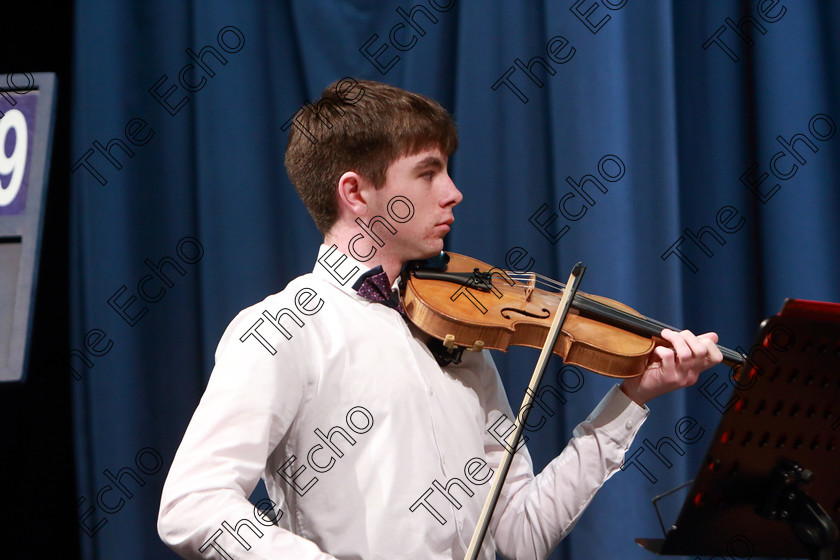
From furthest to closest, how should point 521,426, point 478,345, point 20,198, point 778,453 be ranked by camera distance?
1. point 20,198
2. point 478,345
3. point 521,426
4. point 778,453

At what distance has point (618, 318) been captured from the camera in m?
1.33

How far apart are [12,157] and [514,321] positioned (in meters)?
1.04

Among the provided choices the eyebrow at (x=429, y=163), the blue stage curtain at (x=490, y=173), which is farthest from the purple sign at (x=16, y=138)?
the eyebrow at (x=429, y=163)

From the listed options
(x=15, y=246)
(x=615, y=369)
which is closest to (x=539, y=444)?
(x=615, y=369)

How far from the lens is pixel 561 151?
1927mm

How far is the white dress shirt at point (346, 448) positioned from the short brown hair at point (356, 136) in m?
0.15

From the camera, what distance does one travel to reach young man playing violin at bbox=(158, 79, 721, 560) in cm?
109

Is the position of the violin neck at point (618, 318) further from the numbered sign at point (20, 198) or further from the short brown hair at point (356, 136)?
the numbered sign at point (20, 198)

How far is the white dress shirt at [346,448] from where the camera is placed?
105 cm

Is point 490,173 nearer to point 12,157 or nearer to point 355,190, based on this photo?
point 355,190

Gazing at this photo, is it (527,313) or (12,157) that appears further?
(12,157)

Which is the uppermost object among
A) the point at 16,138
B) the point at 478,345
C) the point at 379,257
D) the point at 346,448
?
the point at 16,138

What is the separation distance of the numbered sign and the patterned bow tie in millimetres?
607

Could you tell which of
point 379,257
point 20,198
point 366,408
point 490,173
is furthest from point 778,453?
point 20,198
